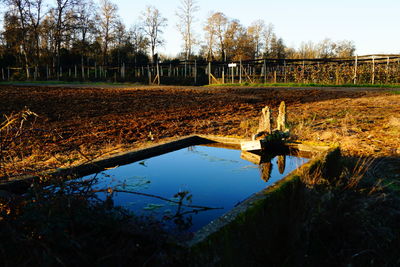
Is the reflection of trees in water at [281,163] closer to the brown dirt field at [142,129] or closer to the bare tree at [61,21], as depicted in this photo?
the brown dirt field at [142,129]

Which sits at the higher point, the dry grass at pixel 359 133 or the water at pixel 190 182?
the dry grass at pixel 359 133

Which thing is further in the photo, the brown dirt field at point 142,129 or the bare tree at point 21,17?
the bare tree at point 21,17

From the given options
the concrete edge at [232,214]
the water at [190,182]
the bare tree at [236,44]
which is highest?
the bare tree at [236,44]

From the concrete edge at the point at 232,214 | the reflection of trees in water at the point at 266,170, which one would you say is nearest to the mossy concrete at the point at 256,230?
the concrete edge at the point at 232,214

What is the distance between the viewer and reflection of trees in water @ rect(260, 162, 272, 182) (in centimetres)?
342

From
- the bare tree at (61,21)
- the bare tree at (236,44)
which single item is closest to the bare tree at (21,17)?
the bare tree at (61,21)

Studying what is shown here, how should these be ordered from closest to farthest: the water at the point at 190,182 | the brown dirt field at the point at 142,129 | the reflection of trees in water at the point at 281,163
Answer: the water at the point at 190,182, the reflection of trees in water at the point at 281,163, the brown dirt field at the point at 142,129

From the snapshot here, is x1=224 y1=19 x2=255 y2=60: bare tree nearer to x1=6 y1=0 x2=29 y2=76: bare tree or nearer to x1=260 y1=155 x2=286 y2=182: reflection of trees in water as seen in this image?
x1=6 y1=0 x2=29 y2=76: bare tree

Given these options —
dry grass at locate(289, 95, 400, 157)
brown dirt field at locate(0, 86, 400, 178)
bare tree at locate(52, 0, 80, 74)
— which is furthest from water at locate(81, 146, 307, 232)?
bare tree at locate(52, 0, 80, 74)

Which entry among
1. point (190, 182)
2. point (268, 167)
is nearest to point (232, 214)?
point (190, 182)

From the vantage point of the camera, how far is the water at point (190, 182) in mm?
2453

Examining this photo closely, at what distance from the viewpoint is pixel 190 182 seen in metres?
3.26

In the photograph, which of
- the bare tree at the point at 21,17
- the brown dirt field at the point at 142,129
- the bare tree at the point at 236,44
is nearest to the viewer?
the brown dirt field at the point at 142,129

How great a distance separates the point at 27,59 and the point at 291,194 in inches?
1585
